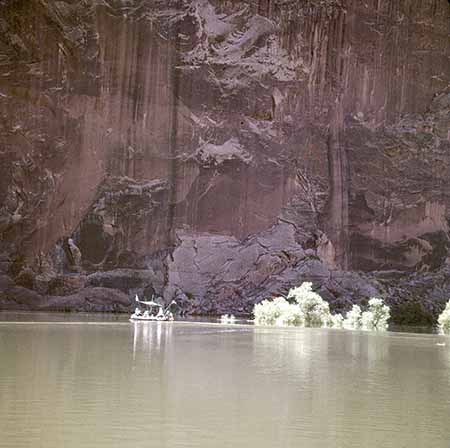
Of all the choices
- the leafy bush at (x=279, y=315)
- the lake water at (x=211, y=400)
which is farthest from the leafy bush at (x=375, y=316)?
the lake water at (x=211, y=400)

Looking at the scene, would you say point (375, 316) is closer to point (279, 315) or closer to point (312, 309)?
point (312, 309)

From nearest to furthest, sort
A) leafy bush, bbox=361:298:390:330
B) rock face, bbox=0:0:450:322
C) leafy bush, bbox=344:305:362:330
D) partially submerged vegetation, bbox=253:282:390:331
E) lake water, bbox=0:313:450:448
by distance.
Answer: lake water, bbox=0:313:450:448
partially submerged vegetation, bbox=253:282:390:331
leafy bush, bbox=344:305:362:330
leafy bush, bbox=361:298:390:330
rock face, bbox=0:0:450:322

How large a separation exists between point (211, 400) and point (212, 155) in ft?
71.3

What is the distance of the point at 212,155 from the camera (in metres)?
25.9

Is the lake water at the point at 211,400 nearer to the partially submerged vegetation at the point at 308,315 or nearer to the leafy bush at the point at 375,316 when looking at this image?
the partially submerged vegetation at the point at 308,315

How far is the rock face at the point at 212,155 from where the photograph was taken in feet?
81.5

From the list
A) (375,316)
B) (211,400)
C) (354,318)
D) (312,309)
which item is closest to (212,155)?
(312,309)

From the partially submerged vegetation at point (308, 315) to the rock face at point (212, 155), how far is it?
8.29 ft

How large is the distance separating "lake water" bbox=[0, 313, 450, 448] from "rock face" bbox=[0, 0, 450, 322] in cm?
1737

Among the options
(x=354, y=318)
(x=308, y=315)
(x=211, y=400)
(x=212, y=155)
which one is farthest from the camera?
(x=212, y=155)

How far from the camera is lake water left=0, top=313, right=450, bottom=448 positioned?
3322mm

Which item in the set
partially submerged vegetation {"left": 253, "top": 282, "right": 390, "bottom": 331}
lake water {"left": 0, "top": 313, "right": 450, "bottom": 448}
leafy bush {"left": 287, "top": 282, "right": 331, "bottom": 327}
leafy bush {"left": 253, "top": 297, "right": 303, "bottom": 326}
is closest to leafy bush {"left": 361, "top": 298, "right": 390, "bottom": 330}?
partially submerged vegetation {"left": 253, "top": 282, "right": 390, "bottom": 331}

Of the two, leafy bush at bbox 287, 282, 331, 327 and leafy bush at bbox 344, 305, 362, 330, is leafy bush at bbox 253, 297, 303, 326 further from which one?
leafy bush at bbox 344, 305, 362, 330

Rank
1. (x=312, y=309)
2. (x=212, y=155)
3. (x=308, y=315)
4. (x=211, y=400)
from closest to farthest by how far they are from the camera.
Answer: (x=211, y=400)
(x=308, y=315)
(x=312, y=309)
(x=212, y=155)
